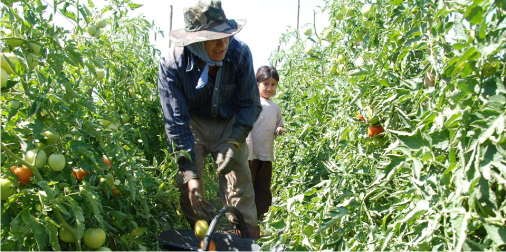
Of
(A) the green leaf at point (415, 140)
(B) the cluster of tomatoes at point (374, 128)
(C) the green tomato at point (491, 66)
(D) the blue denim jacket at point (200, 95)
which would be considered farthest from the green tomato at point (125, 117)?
(C) the green tomato at point (491, 66)

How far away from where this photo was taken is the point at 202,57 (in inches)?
78.0

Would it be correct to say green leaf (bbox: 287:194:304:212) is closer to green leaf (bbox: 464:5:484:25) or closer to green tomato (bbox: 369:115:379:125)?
green tomato (bbox: 369:115:379:125)

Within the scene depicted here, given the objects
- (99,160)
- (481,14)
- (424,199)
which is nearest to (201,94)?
(99,160)

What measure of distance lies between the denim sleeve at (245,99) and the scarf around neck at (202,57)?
0.22 metres

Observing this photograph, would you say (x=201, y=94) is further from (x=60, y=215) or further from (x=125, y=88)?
(x=60, y=215)

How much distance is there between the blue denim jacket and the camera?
200 centimetres

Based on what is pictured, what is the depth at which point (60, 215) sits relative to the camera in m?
1.17

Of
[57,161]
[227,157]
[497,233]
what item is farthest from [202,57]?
[497,233]

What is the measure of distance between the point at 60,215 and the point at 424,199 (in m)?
0.90

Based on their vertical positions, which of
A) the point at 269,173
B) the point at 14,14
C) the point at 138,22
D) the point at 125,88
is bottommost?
the point at 269,173

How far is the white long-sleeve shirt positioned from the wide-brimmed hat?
120 centimetres

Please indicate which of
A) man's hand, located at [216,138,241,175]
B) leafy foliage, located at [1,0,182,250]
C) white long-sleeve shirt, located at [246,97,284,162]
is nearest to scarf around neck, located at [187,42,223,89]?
man's hand, located at [216,138,241,175]

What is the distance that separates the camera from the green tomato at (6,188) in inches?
41.8

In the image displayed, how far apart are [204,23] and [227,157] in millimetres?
598
